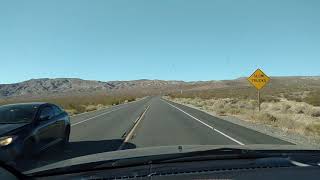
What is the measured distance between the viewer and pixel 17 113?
46.4 ft

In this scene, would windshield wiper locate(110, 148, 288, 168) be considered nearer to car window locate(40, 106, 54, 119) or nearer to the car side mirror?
the car side mirror

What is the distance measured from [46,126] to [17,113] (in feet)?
2.82

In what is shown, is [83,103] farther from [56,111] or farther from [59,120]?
[59,120]

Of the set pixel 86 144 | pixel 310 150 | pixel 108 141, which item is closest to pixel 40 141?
pixel 86 144

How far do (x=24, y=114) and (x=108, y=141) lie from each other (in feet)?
16.0

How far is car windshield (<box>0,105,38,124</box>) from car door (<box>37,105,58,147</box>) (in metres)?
0.24

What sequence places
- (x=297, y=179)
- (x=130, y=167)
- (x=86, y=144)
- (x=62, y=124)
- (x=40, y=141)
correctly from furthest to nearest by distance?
(x=86, y=144), (x=62, y=124), (x=40, y=141), (x=130, y=167), (x=297, y=179)

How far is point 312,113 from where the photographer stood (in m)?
39.3

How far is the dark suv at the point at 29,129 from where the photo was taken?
11.8 m

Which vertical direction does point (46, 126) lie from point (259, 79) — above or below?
below

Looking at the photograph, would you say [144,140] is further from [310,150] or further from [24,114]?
[310,150]

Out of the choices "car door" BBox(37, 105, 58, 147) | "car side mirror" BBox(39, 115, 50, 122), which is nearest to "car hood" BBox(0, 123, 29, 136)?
"car door" BBox(37, 105, 58, 147)

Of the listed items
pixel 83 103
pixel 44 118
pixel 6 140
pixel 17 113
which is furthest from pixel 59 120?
pixel 83 103

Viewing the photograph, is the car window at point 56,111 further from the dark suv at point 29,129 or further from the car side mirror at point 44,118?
the car side mirror at point 44,118
